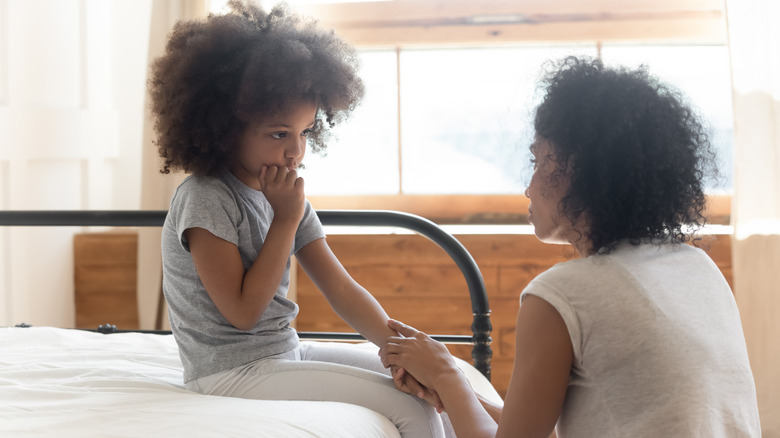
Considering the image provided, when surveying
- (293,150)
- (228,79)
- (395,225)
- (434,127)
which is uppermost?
(434,127)

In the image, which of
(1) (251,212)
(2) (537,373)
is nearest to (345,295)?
(1) (251,212)

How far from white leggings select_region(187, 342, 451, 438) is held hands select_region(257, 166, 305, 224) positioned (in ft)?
0.75

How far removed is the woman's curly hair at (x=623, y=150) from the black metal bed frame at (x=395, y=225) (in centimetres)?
74

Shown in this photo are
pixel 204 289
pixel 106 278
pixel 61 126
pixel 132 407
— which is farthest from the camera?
pixel 106 278

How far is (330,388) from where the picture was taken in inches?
45.4

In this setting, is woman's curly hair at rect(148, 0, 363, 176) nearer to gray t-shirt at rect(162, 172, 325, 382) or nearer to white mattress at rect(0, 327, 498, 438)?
gray t-shirt at rect(162, 172, 325, 382)

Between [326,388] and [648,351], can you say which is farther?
[326,388]

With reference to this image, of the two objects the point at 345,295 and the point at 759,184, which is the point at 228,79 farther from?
the point at 759,184

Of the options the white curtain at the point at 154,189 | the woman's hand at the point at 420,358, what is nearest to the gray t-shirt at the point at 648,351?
the woman's hand at the point at 420,358

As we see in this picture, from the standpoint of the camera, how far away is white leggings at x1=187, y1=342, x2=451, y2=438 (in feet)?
3.76

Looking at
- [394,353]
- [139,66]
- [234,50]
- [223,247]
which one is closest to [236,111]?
[234,50]

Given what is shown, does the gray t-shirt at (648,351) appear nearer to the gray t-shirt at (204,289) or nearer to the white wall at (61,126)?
the gray t-shirt at (204,289)

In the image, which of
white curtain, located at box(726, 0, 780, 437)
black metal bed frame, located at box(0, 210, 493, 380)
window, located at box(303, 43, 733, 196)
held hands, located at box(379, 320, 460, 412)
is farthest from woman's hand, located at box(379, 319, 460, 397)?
window, located at box(303, 43, 733, 196)

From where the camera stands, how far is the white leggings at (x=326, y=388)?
3.76 feet
